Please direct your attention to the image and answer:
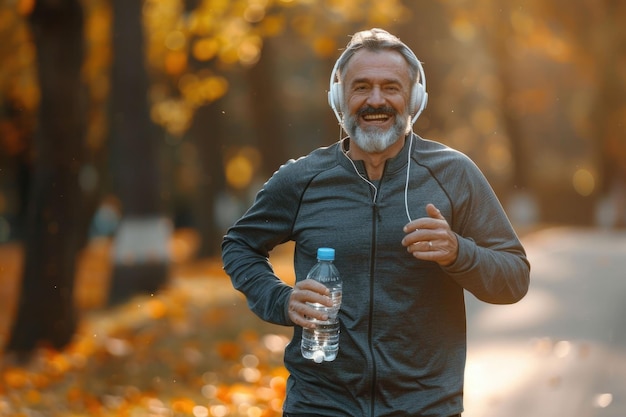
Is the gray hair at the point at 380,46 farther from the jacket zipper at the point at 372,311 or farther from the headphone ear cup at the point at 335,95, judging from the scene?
the jacket zipper at the point at 372,311

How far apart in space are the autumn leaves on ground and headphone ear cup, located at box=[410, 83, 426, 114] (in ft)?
15.5

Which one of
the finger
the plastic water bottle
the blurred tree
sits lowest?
the plastic water bottle

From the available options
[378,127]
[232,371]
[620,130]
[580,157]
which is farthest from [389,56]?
[580,157]

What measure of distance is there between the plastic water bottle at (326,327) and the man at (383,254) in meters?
0.04

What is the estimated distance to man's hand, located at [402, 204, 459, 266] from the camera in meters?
3.53

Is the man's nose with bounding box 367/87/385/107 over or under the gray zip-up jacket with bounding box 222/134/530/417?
over

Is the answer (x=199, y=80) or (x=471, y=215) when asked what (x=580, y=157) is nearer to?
(x=199, y=80)

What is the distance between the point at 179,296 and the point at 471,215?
1034cm

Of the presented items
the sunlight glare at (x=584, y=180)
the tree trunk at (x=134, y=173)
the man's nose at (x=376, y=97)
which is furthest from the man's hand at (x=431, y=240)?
the sunlight glare at (x=584, y=180)

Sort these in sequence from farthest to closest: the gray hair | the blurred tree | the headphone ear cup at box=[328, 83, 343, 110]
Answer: the blurred tree → the headphone ear cup at box=[328, 83, 343, 110] → the gray hair

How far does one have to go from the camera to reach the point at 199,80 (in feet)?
65.7

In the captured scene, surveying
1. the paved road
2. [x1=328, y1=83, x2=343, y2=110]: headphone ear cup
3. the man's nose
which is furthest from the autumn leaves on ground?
the man's nose

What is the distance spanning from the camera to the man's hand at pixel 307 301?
3.63 metres

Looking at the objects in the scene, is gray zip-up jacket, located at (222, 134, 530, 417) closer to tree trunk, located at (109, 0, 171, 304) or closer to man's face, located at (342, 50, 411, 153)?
man's face, located at (342, 50, 411, 153)
